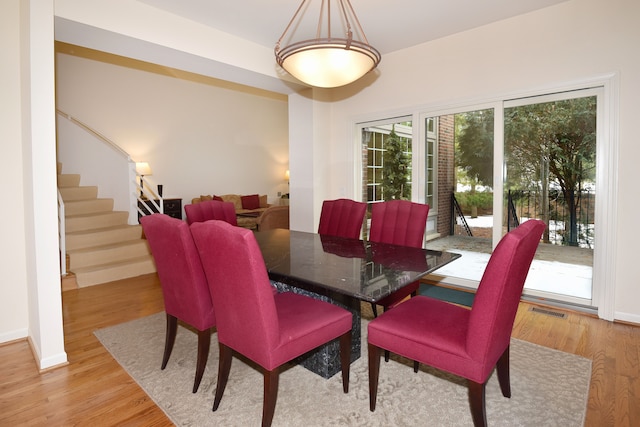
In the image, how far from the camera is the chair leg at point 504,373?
1.84 metres

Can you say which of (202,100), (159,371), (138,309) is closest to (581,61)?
(159,371)

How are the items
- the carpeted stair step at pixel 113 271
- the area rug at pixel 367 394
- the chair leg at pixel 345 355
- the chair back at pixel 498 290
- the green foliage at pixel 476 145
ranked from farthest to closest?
the carpeted stair step at pixel 113 271, the green foliage at pixel 476 145, the chair leg at pixel 345 355, the area rug at pixel 367 394, the chair back at pixel 498 290

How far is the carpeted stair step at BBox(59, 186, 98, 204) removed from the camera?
532cm

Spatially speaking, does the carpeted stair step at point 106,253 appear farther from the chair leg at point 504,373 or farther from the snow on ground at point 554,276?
the chair leg at point 504,373

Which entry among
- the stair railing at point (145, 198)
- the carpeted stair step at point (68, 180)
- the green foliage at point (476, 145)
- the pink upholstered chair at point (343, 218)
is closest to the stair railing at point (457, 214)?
the green foliage at point (476, 145)

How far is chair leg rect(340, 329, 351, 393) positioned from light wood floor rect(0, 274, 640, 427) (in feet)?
3.04

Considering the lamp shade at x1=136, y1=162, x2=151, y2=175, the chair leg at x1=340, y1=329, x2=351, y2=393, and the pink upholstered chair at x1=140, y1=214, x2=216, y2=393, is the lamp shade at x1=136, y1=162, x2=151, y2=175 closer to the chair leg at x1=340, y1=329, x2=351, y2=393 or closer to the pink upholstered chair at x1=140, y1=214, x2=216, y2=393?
the pink upholstered chair at x1=140, y1=214, x2=216, y2=393

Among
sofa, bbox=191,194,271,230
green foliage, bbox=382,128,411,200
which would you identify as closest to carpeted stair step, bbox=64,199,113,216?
sofa, bbox=191,194,271,230

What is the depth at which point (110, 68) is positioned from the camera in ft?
20.7

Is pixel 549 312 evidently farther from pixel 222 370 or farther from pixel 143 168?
pixel 143 168

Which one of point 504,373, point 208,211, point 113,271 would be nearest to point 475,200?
point 504,373

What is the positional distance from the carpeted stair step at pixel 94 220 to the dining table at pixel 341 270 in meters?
3.61

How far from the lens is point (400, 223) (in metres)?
2.82

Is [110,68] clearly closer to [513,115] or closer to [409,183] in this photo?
[409,183]
